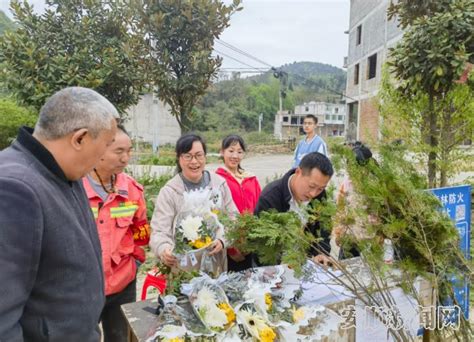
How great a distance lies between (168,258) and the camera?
196cm

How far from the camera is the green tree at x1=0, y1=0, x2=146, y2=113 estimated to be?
16.1ft

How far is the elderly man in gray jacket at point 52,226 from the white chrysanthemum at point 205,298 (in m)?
0.35

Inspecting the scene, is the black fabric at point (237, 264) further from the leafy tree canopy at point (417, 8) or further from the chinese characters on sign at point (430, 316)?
the leafy tree canopy at point (417, 8)

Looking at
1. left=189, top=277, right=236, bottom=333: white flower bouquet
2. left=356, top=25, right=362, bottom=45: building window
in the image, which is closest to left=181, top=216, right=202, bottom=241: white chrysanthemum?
left=189, top=277, right=236, bottom=333: white flower bouquet

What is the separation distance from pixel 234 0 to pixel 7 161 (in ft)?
12.4

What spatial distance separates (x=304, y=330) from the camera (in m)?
1.47

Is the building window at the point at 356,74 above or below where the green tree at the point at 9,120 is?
above

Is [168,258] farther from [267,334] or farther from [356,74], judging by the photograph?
[356,74]

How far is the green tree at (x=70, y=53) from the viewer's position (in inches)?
194

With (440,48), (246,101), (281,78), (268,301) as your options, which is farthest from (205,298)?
(246,101)

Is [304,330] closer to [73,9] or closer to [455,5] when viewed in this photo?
[455,5]

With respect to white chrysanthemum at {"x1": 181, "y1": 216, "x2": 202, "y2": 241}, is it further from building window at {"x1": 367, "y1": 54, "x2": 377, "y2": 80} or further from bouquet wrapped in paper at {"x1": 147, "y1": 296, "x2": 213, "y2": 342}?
building window at {"x1": 367, "y1": 54, "x2": 377, "y2": 80}

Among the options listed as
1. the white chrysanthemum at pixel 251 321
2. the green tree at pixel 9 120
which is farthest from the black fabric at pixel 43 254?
the green tree at pixel 9 120

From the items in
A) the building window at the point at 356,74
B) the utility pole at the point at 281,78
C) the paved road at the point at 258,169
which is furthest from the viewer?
the building window at the point at 356,74
